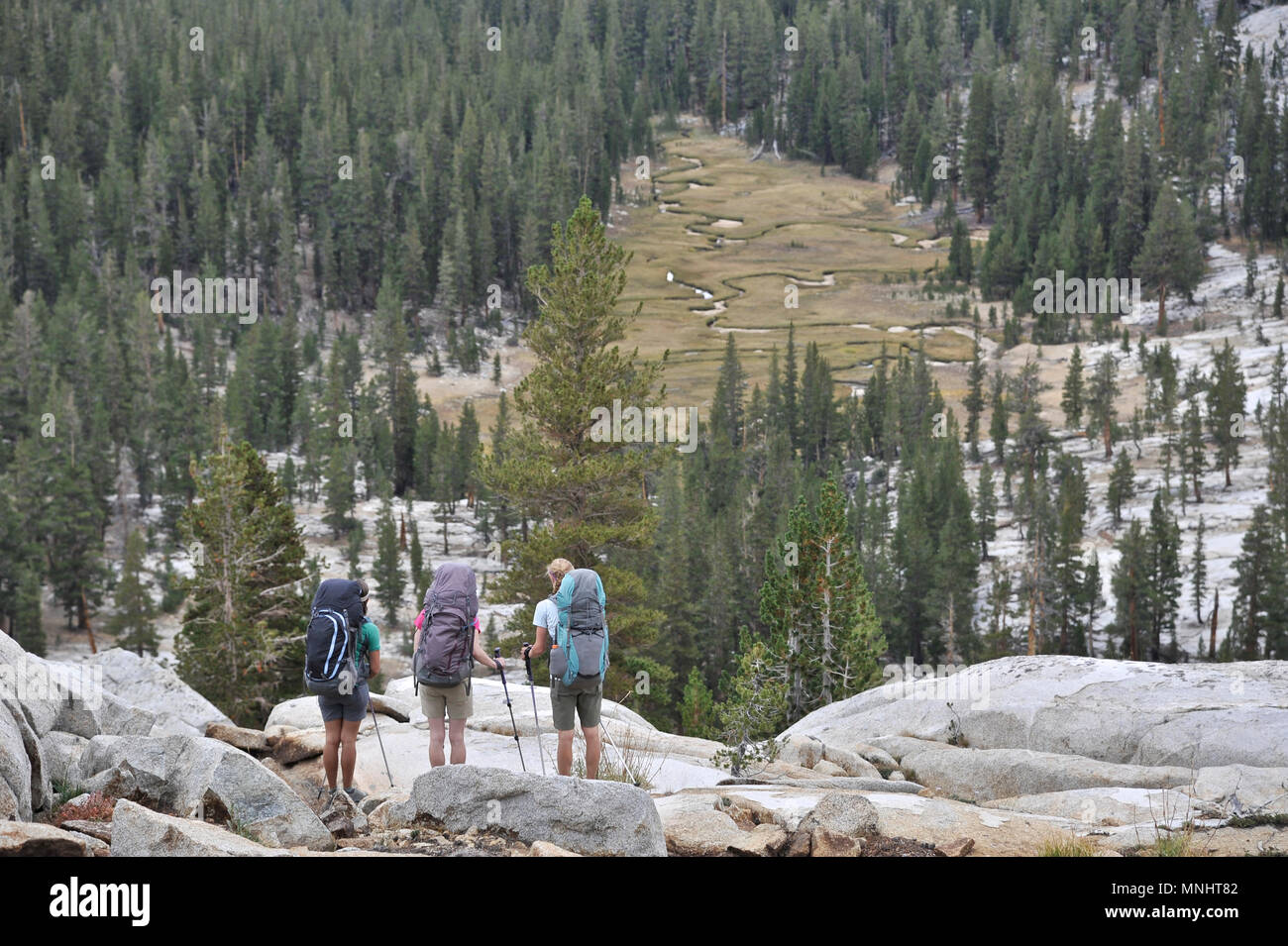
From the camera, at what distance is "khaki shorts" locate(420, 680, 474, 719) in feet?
45.1

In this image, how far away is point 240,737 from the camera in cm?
1783

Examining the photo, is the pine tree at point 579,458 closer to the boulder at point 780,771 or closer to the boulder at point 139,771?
the boulder at point 780,771

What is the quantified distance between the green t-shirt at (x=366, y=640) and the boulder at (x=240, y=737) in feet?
15.8

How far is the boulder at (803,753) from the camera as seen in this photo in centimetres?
1902

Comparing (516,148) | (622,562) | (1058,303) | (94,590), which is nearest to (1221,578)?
(622,562)

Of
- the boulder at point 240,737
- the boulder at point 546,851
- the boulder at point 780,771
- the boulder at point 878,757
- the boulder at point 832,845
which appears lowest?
the boulder at point 878,757

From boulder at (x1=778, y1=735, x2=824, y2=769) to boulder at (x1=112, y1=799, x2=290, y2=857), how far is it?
1011 centimetres

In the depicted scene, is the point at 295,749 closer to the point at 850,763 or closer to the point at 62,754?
the point at 62,754

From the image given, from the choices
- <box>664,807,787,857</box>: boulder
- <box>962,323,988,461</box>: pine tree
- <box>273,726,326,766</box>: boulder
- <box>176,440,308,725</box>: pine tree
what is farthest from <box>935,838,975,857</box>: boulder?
<box>962,323,988,461</box>: pine tree

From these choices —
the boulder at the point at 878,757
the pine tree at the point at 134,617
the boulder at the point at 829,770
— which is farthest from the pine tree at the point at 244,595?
the pine tree at the point at 134,617

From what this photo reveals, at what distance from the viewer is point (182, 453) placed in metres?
93.8

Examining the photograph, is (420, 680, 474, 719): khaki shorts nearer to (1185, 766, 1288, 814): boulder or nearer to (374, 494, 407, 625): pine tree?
(1185, 766, 1288, 814): boulder

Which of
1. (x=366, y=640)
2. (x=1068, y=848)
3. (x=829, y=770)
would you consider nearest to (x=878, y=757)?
(x=829, y=770)

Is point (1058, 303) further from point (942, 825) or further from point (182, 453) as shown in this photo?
point (942, 825)
